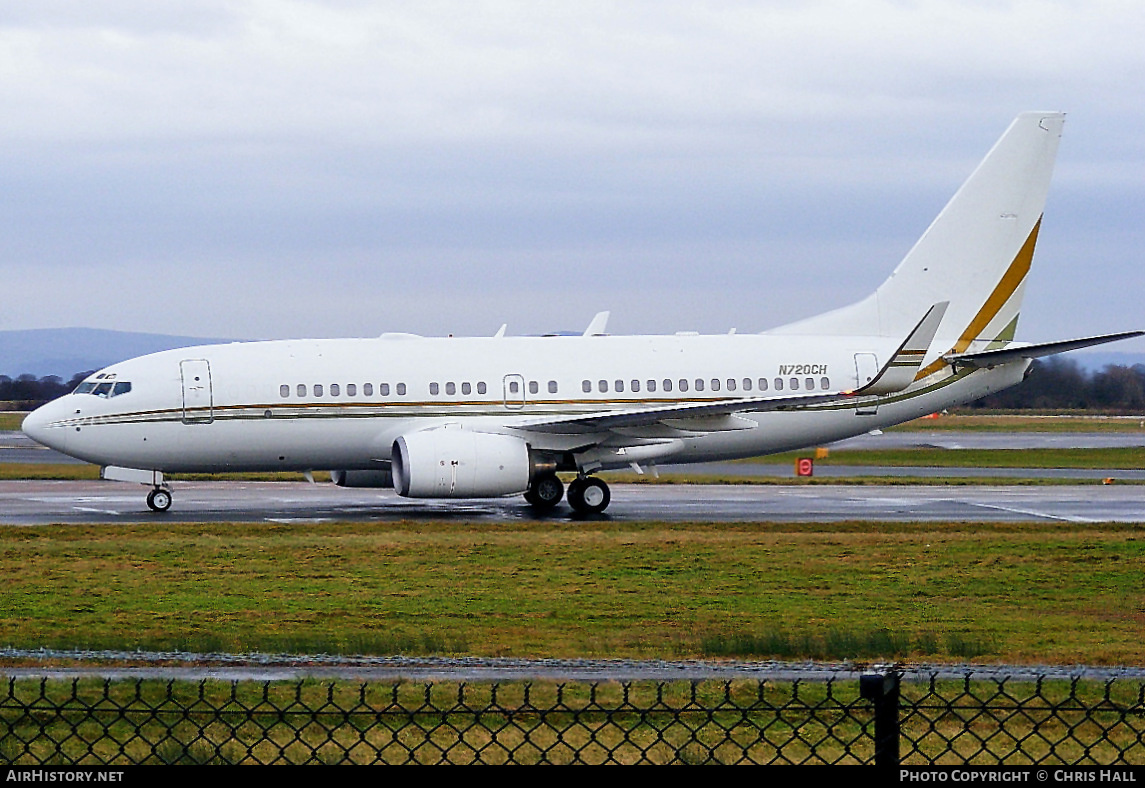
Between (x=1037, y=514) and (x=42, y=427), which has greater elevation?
(x=42, y=427)

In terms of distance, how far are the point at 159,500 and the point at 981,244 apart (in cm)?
1886

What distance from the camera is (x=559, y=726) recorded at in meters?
9.99

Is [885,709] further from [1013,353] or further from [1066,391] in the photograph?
[1066,391]

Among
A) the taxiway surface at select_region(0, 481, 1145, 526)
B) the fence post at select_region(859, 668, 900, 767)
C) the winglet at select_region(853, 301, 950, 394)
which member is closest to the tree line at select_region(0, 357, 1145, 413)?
the taxiway surface at select_region(0, 481, 1145, 526)

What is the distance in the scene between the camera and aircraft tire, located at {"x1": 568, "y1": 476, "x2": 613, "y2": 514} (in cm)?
3067

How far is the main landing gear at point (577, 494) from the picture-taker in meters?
30.7

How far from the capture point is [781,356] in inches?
1282

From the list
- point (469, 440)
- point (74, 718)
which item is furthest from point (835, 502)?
point (74, 718)

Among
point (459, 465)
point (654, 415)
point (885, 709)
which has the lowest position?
point (885, 709)

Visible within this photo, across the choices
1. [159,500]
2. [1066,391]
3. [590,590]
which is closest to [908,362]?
[590,590]

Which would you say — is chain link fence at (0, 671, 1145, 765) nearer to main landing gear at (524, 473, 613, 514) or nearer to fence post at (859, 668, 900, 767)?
fence post at (859, 668, 900, 767)

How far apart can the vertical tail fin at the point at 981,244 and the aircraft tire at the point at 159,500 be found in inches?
562
